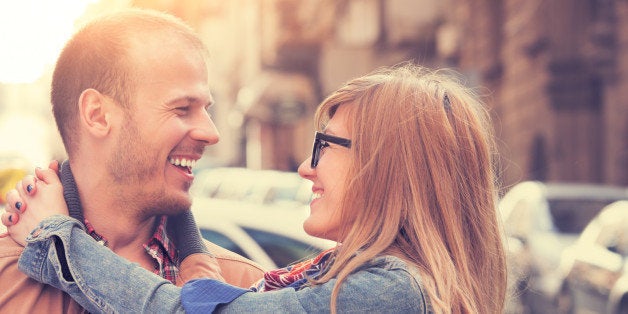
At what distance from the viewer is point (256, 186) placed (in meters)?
17.4

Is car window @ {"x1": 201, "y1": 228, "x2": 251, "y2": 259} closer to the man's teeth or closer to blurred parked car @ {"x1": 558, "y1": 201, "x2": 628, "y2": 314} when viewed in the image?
the man's teeth

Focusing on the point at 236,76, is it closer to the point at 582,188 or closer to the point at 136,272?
the point at 582,188

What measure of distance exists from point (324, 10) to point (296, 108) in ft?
13.5

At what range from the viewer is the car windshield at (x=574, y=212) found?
10.5 meters

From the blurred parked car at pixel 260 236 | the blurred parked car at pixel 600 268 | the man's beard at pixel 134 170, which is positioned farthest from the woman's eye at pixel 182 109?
the blurred parked car at pixel 600 268

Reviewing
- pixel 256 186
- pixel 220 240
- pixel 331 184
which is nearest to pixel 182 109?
pixel 331 184

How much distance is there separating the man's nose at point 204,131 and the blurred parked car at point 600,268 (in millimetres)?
5475

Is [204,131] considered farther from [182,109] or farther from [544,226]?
[544,226]

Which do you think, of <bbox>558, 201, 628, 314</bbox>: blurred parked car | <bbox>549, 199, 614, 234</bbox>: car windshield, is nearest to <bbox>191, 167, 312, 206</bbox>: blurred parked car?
<bbox>549, 199, 614, 234</bbox>: car windshield

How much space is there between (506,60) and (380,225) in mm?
18695

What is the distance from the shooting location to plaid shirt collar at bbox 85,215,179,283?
2992mm

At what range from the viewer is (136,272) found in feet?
8.80

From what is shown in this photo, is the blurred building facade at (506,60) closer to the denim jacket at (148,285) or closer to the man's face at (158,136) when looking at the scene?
the man's face at (158,136)

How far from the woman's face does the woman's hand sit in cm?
71
